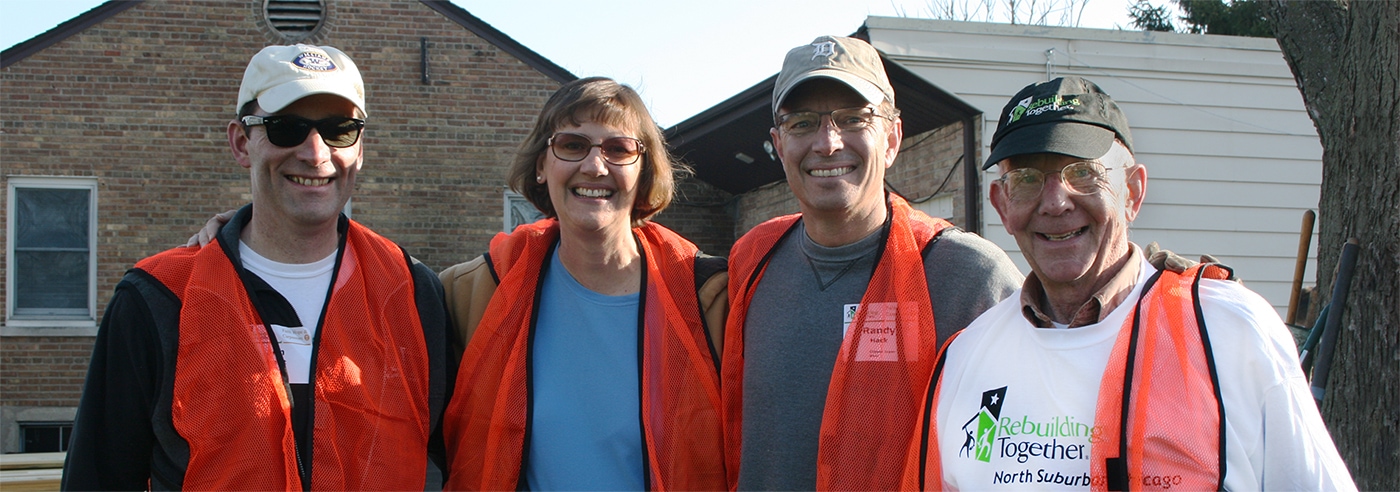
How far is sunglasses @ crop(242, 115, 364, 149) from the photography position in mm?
2637

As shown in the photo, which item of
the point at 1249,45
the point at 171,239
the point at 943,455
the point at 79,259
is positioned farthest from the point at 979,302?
the point at 79,259

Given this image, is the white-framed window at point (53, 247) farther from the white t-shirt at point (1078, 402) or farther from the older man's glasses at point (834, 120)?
the white t-shirt at point (1078, 402)

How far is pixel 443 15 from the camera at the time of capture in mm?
11133

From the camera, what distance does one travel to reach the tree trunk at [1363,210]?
3.89 metres

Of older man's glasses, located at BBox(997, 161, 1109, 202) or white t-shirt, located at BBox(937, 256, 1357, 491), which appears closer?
white t-shirt, located at BBox(937, 256, 1357, 491)

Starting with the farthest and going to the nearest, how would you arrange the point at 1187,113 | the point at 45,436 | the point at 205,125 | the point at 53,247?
1. the point at 205,125
2. the point at 53,247
3. the point at 45,436
4. the point at 1187,113

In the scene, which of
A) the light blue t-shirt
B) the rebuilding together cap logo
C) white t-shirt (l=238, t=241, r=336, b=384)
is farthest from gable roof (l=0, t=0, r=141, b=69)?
the rebuilding together cap logo

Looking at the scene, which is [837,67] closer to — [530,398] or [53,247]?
[530,398]

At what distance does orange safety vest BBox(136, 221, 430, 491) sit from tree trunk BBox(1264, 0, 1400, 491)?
3.78m

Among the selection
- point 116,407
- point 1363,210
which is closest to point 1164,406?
point 116,407

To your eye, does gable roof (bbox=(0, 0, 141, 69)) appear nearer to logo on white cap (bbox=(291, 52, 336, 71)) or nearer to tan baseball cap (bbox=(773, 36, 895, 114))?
logo on white cap (bbox=(291, 52, 336, 71))

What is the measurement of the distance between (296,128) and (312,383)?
28.3 inches

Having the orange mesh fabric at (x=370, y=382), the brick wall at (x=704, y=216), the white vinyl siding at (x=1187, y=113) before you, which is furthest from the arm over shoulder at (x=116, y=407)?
the brick wall at (x=704, y=216)

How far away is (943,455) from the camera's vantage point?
2154mm
